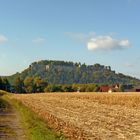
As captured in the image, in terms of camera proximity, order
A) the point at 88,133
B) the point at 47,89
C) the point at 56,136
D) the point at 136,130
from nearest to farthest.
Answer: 1. the point at 56,136
2. the point at 88,133
3. the point at 136,130
4. the point at 47,89

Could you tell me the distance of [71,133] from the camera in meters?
21.6

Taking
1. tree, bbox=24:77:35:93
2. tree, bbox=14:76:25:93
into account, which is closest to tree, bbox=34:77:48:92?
tree, bbox=24:77:35:93

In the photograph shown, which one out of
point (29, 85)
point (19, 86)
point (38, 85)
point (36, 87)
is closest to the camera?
point (19, 86)

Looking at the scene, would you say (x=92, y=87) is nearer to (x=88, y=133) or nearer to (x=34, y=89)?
(x=34, y=89)

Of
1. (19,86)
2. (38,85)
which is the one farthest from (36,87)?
(19,86)

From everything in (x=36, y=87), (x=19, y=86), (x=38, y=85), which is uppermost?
(x=38, y=85)

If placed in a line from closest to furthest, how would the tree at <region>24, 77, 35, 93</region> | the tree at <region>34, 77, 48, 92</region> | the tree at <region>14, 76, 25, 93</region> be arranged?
the tree at <region>14, 76, 25, 93</region>, the tree at <region>24, 77, 35, 93</region>, the tree at <region>34, 77, 48, 92</region>

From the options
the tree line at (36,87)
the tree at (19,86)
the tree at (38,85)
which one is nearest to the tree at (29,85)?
the tree line at (36,87)

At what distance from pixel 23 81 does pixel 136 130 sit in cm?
17038

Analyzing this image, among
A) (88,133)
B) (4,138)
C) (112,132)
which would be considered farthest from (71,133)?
(4,138)

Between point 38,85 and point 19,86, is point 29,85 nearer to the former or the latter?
point 38,85

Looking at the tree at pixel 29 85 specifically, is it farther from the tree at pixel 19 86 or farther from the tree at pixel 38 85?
the tree at pixel 19 86

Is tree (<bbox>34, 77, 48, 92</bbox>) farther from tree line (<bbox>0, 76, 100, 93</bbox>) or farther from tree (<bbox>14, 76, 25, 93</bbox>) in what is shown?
tree (<bbox>14, 76, 25, 93</bbox>)

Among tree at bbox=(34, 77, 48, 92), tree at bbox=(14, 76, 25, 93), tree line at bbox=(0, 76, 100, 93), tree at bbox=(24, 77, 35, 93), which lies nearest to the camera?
tree line at bbox=(0, 76, 100, 93)
